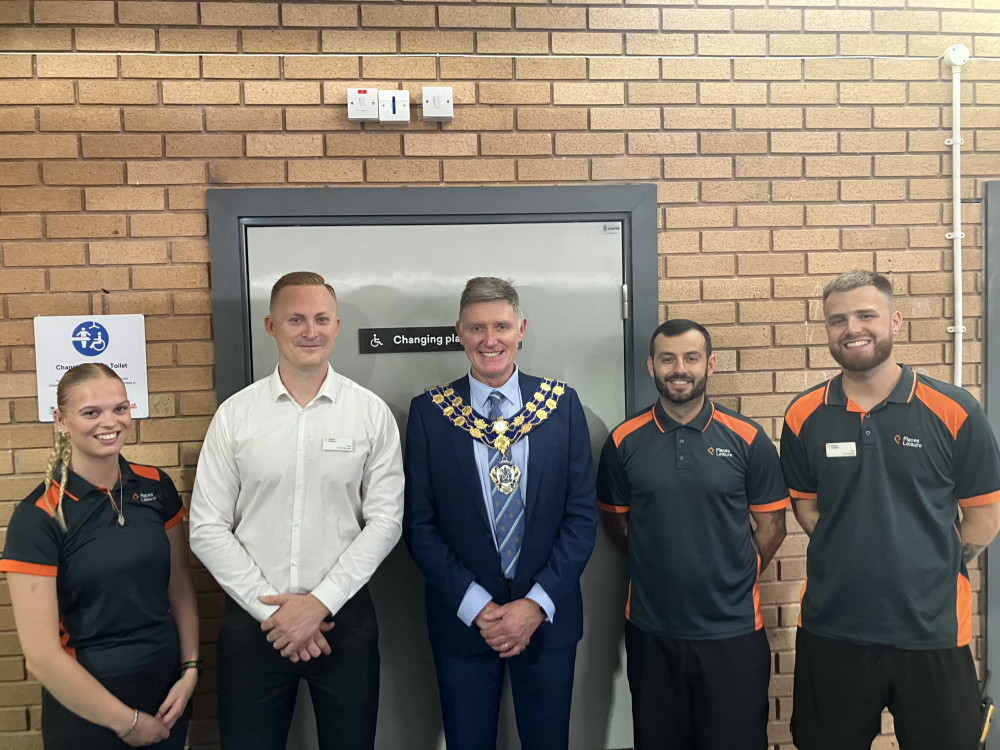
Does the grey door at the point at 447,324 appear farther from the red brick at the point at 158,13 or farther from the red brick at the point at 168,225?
the red brick at the point at 158,13

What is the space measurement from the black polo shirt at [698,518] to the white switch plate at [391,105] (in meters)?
1.46

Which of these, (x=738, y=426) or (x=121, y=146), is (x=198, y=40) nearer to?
(x=121, y=146)

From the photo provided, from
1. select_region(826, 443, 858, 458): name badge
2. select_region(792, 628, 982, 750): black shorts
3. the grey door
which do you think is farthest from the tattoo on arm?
the grey door

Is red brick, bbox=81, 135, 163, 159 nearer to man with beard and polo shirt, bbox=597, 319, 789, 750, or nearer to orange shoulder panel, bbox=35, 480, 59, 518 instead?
orange shoulder panel, bbox=35, 480, 59, 518

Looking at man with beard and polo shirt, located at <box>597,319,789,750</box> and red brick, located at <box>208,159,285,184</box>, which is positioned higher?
red brick, located at <box>208,159,285,184</box>

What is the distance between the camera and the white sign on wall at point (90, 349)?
2.48 metres

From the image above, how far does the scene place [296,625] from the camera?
6.65ft

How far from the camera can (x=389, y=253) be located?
2.60 meters

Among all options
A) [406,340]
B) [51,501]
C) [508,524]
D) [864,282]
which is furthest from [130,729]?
[864,282]

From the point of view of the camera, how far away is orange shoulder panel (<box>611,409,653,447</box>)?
7.91 feet

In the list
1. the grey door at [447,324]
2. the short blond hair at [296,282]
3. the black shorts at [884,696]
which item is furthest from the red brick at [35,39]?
the black shorts at [884,696]

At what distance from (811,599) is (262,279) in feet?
7.42

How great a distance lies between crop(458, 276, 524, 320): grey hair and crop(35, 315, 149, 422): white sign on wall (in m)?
1.25

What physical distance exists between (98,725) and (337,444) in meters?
1.01
